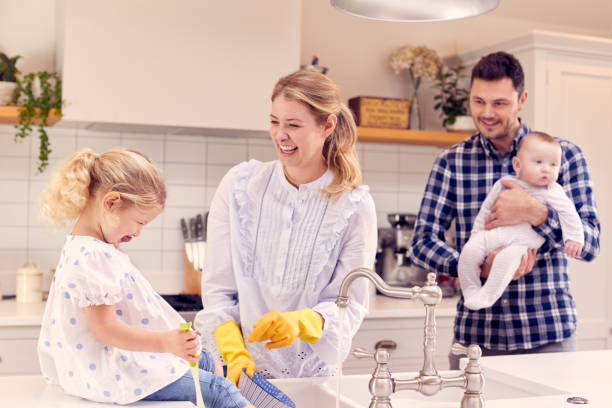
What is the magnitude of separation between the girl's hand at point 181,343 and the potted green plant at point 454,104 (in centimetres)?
244

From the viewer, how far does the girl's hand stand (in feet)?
4.22

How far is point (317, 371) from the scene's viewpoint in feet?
5.66

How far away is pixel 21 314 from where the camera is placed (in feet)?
8.51

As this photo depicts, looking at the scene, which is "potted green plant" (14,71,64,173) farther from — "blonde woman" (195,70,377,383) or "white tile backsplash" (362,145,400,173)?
"white tile backsplash" (362,145,400,173)

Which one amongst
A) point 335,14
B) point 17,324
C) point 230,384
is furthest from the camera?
point 335,14

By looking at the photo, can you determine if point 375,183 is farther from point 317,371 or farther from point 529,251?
point 317,371

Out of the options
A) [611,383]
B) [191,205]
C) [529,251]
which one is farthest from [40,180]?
[611,383]

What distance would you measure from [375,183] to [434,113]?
1.58ft

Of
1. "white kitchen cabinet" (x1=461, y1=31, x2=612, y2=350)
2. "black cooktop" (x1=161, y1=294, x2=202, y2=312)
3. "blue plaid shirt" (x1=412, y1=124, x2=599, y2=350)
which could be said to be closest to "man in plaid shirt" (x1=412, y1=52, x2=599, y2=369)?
"blue plaid shirt" (x1=412, y1=124, x2=599, y2=350)

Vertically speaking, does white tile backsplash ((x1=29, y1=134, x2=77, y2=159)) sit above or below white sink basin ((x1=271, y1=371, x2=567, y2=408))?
above

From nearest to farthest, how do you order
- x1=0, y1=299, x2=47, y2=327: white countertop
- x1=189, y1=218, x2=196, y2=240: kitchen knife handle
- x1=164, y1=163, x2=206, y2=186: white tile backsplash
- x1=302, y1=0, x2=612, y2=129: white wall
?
x1=0, y1=299, x2=47, y2=327: white countertop < x1=189, y1=218, x2=196, y2=240: kitchen knife handle < x1=164, y1=163, x2=206, y2=186: white tile backsplash < x1=302, y1=0, x2=612, y2=129: white wall

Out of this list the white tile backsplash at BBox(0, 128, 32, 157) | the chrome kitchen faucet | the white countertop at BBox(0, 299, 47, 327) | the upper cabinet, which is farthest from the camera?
the white tile backsplash at BBox(0, 128, 32, 157)

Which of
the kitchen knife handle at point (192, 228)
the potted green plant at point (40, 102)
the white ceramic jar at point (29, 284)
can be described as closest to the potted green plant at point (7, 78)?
the potted green plant at point (40, 102)

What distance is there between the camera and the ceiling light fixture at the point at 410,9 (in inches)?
61.1
